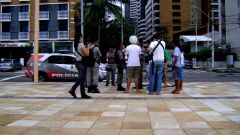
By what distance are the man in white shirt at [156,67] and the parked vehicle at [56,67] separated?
9598 mm

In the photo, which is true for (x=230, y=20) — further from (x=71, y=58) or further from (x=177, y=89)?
(x=177, y=89)

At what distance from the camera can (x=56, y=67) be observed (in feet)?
69.9

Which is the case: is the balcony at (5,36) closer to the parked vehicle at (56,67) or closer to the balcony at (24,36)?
the balcony at (24,36)

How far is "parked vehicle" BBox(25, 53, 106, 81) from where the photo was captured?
2123cm

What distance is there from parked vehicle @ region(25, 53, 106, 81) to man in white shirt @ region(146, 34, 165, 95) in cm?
960

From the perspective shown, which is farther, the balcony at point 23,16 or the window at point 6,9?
the window at point 6,9

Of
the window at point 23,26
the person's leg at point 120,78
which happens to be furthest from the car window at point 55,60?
the window at point 23,26

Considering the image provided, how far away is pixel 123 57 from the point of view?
14.2 meters

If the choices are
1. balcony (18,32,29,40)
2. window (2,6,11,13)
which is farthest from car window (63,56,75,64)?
window (2,6,11,13)

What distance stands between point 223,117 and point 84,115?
2.67 m

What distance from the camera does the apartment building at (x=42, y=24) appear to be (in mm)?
55406

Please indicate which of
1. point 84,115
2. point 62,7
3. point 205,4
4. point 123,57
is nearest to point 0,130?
point 84,115

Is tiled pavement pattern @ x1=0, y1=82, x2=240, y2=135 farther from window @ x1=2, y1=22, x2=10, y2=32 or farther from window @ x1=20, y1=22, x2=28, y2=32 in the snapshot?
window @ x1=2, y1=22, x2=10, y2=32

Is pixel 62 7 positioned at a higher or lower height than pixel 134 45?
higher
